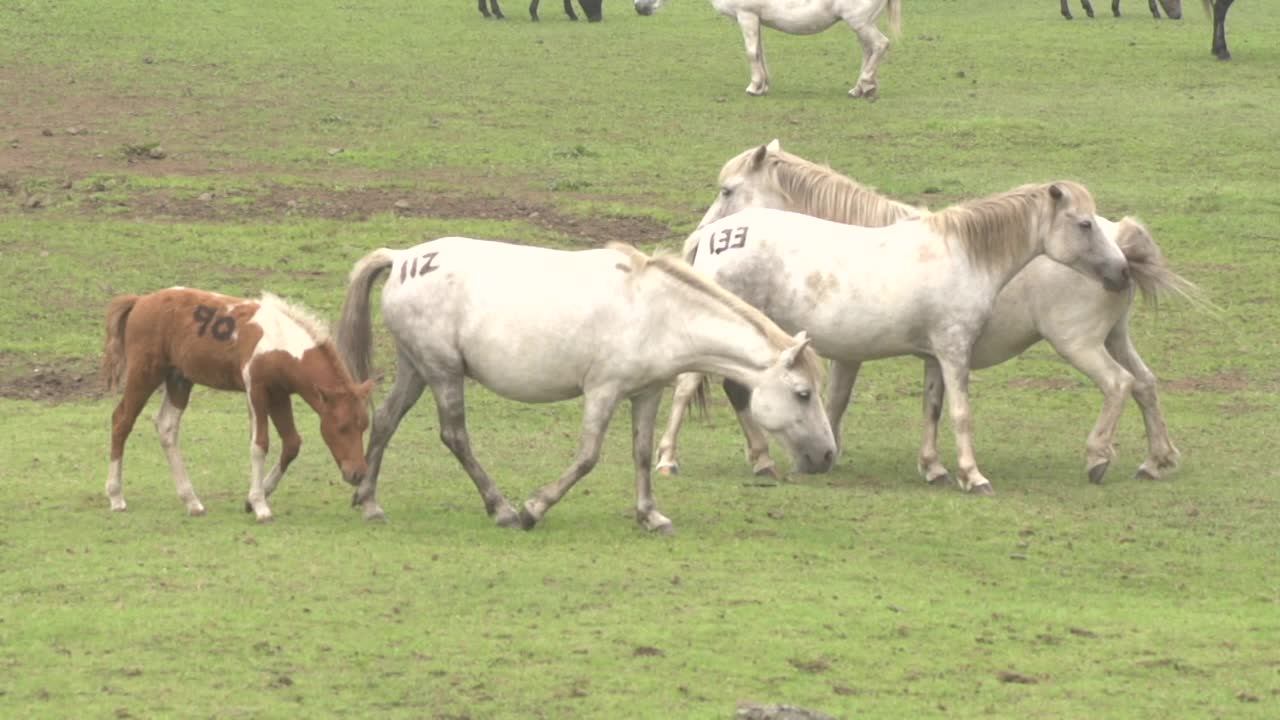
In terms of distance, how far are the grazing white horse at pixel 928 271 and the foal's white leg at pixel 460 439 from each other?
2.04 metres

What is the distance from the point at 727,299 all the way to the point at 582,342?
30.2 inches

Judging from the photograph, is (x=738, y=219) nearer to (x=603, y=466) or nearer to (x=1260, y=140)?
(x=603, y=466)

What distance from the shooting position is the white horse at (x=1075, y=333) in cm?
1255

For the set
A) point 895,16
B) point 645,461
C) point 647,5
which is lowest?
point 647,5

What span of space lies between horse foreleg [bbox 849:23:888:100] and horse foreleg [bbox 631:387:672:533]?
49.5 feet

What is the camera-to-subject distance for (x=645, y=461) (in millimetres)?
10594

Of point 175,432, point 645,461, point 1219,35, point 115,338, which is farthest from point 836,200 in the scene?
point 1219,35

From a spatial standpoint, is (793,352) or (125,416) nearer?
(793,352)

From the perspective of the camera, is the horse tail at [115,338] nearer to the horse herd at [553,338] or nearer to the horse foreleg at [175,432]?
the horse herd at [553,338]

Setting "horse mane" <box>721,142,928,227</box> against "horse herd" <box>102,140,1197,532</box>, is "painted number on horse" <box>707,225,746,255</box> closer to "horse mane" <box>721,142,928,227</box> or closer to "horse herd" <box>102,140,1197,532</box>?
"horse herd" <box>102,140,1197,532</box>

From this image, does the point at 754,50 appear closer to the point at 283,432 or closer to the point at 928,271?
the point at 928,271

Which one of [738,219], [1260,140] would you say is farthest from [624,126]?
[738,219]

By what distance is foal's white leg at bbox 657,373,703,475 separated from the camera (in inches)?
495

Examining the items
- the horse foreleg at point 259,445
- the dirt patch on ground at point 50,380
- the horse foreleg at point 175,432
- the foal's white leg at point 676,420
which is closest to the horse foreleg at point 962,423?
the foal's white leg at point 676,420
